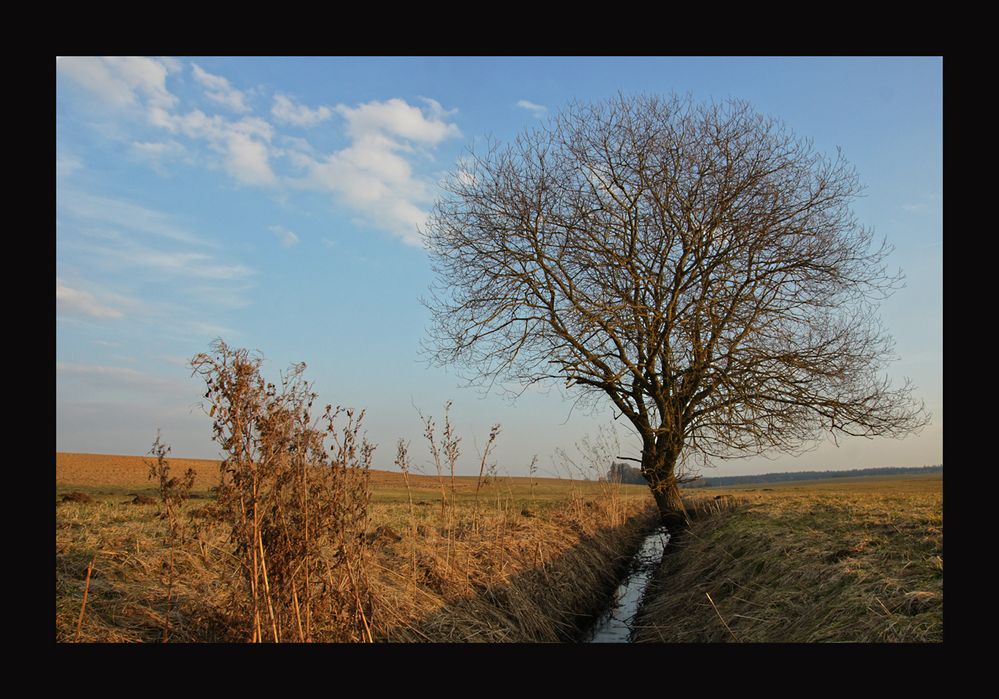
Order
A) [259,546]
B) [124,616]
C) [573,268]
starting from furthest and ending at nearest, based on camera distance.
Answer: [573,268] < [124,616] < [259,546]

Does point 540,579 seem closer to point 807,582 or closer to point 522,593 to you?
point 522,593

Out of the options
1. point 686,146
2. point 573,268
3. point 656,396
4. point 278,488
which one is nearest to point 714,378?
point 656,396

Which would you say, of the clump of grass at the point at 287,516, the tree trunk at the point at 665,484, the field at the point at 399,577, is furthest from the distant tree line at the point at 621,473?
the clump of grass at the point at 287,516

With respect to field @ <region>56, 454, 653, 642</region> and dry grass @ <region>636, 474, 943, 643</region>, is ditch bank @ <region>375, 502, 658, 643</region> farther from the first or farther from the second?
dry grass @ <region>636, 474, 943, 643</region>

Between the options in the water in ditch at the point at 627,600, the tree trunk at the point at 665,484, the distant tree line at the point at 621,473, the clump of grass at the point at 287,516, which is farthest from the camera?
the distant tree line at the point at 621,473

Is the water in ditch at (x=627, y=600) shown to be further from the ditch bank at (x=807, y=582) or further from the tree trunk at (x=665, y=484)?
the tree trunk at (x=665, y=484)

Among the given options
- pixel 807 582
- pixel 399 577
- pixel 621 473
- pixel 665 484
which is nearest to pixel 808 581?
pixel 807 582

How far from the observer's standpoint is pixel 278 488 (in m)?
4.58

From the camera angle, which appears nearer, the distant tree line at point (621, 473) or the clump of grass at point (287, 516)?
the clump of grass at point (287, 516)

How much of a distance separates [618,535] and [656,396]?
10.7ft

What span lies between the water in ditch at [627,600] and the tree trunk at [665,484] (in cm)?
59

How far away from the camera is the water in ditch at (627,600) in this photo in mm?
8102

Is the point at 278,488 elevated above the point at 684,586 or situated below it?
above

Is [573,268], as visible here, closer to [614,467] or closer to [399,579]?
[614,467]
